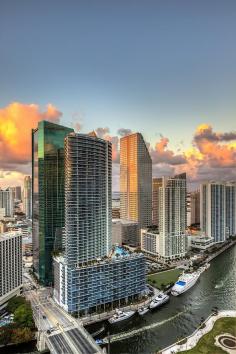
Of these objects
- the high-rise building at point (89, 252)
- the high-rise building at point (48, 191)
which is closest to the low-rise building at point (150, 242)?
the high-rise building at point (89, 252)

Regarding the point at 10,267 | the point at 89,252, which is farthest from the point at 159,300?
the point at 10,267

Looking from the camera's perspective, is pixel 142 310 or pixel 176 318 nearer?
pixel 176 318

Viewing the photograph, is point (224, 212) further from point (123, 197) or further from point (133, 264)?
point (133, 264)

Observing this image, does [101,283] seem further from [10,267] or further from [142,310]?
[10,267]

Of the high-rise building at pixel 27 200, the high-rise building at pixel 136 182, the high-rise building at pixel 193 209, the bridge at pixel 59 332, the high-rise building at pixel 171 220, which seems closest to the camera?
the bridge at pixel 59 332

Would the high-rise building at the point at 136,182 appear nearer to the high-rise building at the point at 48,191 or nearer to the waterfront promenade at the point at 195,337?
the high-rise building at the point at 48,191

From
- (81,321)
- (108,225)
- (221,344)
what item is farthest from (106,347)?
(108,225)

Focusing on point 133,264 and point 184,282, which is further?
point 184,282
